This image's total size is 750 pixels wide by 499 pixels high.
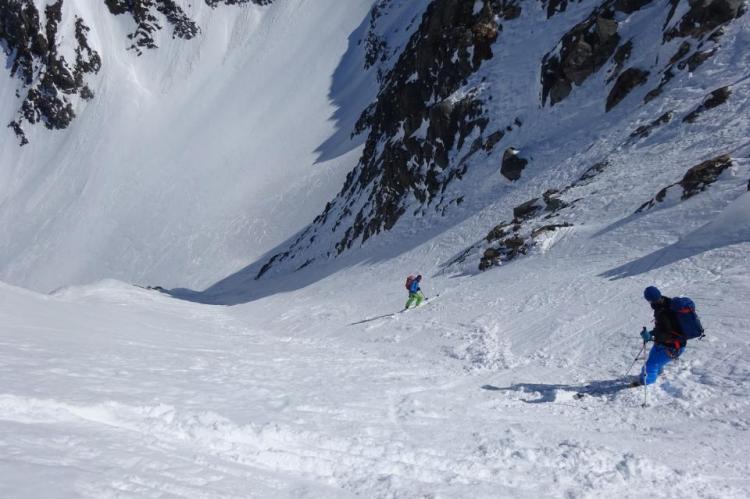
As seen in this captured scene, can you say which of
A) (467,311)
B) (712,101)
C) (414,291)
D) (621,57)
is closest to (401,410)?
(467,311)

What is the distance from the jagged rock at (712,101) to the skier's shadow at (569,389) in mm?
13372

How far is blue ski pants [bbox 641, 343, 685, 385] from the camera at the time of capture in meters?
7.24

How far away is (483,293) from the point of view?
15367mm

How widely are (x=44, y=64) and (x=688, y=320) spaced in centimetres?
12213

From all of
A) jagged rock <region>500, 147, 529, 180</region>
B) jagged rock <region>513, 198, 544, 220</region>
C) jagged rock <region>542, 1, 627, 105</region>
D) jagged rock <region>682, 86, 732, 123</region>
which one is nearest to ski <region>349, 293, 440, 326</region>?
jagged rock <region>513, 198, 544, 220</region>

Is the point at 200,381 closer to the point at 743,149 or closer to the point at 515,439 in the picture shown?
the point at 515,439

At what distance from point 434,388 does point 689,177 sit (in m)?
10.2

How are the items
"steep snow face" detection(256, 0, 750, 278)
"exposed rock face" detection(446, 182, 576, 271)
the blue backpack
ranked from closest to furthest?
the blue backpack → "exposed rock face" detection(446, 182, 576, 271) → "steep snow face" detection(256, 0, 750, 278)

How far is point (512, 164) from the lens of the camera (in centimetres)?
2511

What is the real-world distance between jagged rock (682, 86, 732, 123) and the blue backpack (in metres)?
13.0

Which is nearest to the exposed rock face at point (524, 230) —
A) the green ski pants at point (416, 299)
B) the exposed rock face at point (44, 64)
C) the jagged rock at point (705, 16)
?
the green ski pants at point (416, 299)

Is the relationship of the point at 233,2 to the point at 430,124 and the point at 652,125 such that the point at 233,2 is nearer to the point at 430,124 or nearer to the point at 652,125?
the point at 430,124

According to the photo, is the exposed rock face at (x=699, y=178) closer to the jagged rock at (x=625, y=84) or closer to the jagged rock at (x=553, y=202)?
the jagged rock at (x=553, y=202)

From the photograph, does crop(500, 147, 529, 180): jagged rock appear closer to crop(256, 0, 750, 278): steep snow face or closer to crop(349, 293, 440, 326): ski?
crop(256, 0, 750, 278): steep snow face
